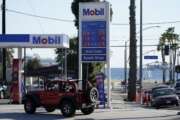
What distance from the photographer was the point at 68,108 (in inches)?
1071

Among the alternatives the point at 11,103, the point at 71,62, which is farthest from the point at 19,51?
the point at 71,62

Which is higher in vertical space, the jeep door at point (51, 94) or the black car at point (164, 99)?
the jeep door at point (51, 94)

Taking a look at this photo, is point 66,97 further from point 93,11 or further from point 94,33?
point 93,11

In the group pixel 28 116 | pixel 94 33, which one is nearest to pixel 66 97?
pixel 28 116

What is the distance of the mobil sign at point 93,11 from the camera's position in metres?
32.3

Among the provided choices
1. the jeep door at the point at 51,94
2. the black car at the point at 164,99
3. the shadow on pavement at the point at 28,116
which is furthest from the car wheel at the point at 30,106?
the black car at the point at 164,99

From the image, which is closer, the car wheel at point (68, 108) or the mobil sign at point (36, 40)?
the car wheel at point (68, 108)

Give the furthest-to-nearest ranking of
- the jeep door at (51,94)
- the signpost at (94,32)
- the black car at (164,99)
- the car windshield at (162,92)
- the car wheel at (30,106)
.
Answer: the car windshield at (162,92), the black car at (164,99), the signpost at (94,32), the car wheel at (30,106), the jeep door at (51,94)

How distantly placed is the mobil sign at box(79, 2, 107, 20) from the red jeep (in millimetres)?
5948

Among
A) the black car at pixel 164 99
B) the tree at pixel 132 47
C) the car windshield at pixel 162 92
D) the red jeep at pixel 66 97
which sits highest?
the tree at pixel 132 47

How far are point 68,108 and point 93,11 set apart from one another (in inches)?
289

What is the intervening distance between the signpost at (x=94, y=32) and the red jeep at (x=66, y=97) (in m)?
4.76

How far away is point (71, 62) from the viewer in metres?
85.8

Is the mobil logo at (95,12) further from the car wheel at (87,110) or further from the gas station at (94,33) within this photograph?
the car wheel at (87,110)
